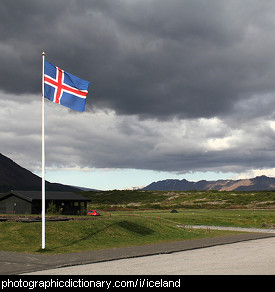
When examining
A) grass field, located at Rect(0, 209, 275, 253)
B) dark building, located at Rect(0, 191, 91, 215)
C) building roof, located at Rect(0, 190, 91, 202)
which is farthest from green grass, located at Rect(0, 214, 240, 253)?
dark building, located at Rect(0, 191, 91, 215)

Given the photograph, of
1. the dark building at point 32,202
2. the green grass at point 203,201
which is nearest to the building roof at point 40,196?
the dark building at point 32,202

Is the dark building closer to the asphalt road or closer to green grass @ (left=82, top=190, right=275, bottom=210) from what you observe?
the asphalt road

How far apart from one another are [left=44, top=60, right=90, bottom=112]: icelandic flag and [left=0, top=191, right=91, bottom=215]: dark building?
41684 mm

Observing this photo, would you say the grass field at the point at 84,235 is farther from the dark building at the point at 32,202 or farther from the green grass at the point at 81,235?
the dark building at the point at 32,202

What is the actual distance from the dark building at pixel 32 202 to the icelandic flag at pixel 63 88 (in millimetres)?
41684

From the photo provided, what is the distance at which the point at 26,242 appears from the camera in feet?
91.2

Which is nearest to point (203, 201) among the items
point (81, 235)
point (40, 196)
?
point (40, 196)

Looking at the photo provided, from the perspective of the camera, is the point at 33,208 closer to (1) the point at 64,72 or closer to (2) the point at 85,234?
(2) the point at 85,234

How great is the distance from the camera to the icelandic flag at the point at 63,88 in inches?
941

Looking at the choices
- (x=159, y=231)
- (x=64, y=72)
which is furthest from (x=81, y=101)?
(x=159, y=231)

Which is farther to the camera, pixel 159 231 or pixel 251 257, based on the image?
pixel 159 231
